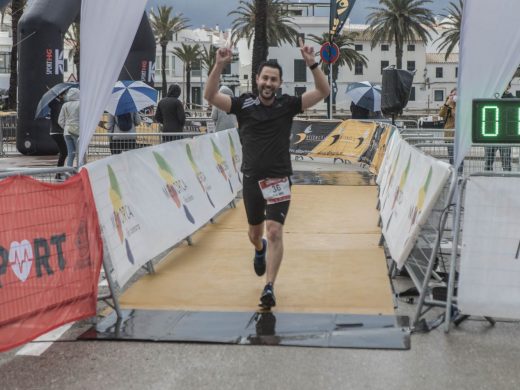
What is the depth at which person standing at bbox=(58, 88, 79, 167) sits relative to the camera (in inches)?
529

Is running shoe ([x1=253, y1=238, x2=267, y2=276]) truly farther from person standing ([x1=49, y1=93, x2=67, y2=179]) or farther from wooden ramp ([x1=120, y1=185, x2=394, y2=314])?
person standing ([x1=49, y1=93, x2=67, y2=179])

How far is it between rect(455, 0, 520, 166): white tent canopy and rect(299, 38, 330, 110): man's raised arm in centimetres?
113

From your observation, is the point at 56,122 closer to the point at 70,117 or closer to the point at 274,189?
the point at 70,117

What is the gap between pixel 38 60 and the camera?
70.5ft

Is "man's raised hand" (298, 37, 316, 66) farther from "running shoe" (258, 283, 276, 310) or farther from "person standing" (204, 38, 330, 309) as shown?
"running shoe" (258, 283, 276, 310)

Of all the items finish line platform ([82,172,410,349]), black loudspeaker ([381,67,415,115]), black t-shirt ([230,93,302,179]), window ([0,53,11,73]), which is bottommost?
finish line platform ([82,172,410,349])

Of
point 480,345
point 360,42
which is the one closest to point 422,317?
point 480,345

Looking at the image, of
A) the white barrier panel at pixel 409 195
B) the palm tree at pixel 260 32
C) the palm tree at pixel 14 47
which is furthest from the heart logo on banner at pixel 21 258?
the palm tree at pixel 260 32

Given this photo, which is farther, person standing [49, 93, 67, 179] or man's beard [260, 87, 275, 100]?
person standing [49, 93, 67, 179]

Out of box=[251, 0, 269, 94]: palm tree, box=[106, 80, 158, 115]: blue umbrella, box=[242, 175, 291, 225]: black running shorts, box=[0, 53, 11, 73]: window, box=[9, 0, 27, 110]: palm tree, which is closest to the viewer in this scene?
box=[242, 175, 291, 225]: black running shorts

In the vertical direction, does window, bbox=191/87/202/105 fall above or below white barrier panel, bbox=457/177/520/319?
above

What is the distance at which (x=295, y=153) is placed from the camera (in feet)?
73.7

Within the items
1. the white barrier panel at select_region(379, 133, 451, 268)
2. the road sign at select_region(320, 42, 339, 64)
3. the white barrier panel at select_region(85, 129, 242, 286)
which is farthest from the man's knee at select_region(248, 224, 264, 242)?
the road sign at select_region(320, 42, 339, 64)

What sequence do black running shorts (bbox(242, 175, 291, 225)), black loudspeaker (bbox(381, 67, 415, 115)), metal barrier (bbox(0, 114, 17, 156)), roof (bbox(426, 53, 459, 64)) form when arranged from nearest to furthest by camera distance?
black running shorts (bbox(242, 175, 291, 225)), black loudspeaker (bbox(381, 67, 415, 115)), metal barrier (bbox(0, 114, 17, 156)), roof (bbox(426, 53, 459, 64))
